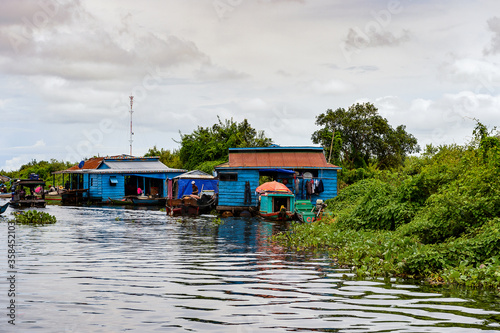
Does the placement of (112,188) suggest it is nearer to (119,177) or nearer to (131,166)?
(119,177)

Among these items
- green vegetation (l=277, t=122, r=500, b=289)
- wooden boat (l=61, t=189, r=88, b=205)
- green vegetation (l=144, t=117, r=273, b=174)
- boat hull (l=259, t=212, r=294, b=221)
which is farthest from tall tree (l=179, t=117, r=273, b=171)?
green vegetation (l=277, t=122, r=500, b=289)

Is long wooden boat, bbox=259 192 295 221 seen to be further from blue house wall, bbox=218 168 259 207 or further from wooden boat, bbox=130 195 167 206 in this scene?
wooden boat, bbox=130 195 167 206

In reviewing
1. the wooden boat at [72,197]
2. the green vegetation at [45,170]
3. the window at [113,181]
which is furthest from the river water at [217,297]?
the green vegetation at [45,170]

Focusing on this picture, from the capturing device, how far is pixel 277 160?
38.8m

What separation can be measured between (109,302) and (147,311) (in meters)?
0.96

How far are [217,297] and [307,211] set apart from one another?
2112cm

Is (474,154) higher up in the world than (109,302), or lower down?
higher up

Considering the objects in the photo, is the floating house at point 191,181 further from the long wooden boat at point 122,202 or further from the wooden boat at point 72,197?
the wooden boat at point 72,197

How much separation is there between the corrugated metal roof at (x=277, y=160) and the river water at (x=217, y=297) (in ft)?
70.6

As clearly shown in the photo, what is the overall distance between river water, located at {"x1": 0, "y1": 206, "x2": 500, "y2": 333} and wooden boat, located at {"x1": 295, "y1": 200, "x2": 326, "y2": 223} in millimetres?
12338

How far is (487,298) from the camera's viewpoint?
9195 mm

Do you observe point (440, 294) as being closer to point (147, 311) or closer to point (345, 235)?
point (147, 311)

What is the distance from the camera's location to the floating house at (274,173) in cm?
3725

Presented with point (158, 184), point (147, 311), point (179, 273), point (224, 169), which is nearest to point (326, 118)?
point (158, 184)
